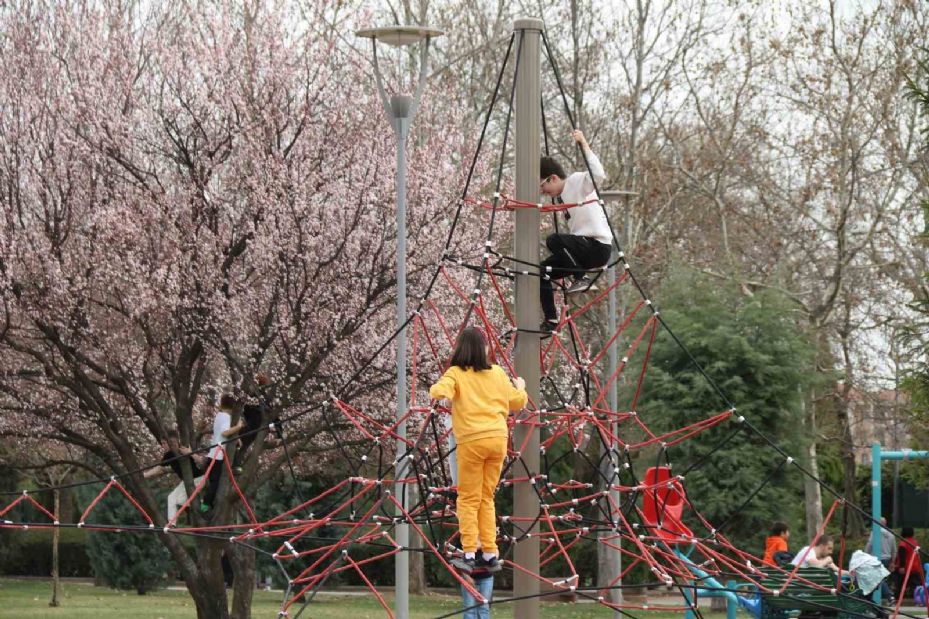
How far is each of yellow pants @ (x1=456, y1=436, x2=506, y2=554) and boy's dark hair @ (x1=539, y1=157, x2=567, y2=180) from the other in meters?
1.69

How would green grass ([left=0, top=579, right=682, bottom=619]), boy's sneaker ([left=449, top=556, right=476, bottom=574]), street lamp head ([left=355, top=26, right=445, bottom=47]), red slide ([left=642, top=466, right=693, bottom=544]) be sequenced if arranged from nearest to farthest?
boy's sneaker ([left=449, top=556, right=476, bottom=574])
red slide ([left=642, top=466, right=693, bottom=544])
street lamp head ([left=355, top=26, right=445, bottom=47])
green grass ([left=0, top=579, right=682, bottom=619])

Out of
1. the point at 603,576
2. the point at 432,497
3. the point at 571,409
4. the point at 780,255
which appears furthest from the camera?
the point at 780,255

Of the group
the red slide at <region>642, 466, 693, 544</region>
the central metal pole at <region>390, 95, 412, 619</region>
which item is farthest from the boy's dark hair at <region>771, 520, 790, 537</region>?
the central metal pole at <region>390, 95, 412, 619</region>

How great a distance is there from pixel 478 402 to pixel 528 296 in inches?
36.2

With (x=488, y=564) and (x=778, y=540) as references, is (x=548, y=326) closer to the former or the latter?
(x=488, y=564)

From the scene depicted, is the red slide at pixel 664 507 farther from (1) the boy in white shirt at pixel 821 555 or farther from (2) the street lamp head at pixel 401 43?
(2) the street lamp head at pixel 401 43

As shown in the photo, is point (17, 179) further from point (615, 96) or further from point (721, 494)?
point (615, 96)

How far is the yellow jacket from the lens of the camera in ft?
24.5

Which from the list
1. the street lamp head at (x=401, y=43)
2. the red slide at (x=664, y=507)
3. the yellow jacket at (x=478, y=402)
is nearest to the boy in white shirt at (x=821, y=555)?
the red slide at (x=664, y=507)

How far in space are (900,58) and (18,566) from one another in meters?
24.9

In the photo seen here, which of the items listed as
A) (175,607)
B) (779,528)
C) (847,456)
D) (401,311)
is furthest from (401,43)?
(847,456)

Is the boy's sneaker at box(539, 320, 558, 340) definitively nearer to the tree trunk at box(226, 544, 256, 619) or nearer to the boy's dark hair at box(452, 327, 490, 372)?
the boy's dark hair at box(452, 327, 490, 372)

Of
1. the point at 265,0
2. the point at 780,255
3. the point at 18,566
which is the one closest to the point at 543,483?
the point at 265,0

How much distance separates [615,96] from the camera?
29.8 m
